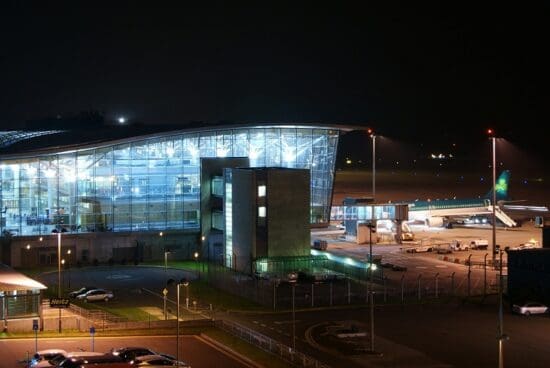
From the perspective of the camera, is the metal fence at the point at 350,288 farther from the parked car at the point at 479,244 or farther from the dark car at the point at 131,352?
the dark car at the point at 131,352

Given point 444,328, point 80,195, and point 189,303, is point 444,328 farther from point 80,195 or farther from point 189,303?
point 80,195

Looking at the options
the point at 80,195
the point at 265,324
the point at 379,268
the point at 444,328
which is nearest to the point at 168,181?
the point at 80,195

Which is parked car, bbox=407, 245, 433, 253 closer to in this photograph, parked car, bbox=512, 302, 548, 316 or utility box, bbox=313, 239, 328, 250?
utility box, bbox=313, 239, 328, 250

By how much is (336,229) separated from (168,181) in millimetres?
20471

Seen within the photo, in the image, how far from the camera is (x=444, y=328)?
37031 mm

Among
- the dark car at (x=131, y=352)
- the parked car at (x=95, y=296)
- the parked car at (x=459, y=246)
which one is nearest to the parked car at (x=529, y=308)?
the dark car at (x=131, y=352)

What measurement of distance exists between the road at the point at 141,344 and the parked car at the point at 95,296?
36.2 feet

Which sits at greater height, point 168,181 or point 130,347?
point 168,181

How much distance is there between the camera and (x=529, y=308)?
40.2 metres

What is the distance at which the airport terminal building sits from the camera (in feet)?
190

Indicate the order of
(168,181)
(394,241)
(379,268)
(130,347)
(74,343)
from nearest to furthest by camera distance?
(130,347) < (74,343) < (379,268) < (168,181) < (394,241)

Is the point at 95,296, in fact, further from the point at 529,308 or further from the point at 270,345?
the point at 529,308

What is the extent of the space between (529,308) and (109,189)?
3296 centimetres

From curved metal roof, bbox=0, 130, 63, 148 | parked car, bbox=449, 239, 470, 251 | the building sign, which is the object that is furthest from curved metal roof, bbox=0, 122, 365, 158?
the building sign
